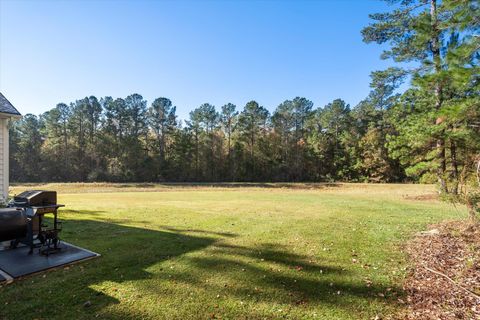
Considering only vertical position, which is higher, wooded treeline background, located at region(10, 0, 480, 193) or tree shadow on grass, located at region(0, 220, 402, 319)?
wooded treeline background, located at region(10, 0, 480, 193)

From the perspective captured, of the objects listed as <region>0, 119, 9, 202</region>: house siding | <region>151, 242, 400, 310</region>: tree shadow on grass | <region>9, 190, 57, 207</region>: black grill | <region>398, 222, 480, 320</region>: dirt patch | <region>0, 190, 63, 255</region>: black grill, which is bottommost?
<region>151, 242, 400, 310</region>: tree shadow on grass

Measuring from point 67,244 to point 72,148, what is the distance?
44.4 m

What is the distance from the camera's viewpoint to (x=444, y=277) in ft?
12.9

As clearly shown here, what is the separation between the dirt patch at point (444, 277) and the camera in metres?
3.06

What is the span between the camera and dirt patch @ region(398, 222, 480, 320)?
3.06 metres

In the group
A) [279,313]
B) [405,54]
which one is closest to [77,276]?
[279,313]

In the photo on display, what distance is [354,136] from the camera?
132 feet

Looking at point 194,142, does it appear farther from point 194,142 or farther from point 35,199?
point 35,199

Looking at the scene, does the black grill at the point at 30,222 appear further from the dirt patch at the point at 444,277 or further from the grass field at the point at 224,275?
the dirt patch at the point at 444,277

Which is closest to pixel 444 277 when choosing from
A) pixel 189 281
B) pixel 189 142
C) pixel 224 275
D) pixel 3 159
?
pixel 224 275

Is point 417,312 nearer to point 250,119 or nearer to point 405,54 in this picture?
point 405,54

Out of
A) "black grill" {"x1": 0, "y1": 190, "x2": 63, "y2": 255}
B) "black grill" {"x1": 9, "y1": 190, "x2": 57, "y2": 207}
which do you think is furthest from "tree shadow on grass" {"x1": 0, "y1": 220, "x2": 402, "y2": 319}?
"black grill" {"x1": 9, "y1": 190, "x2": 57, "y2": 207}

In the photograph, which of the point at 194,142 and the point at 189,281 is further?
the point at 194,142

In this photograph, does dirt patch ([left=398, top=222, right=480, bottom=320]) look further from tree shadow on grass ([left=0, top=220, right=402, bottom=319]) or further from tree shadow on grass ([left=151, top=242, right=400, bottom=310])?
tree shadow on grass ([left=0, top=220, right=402, bottom=319])
